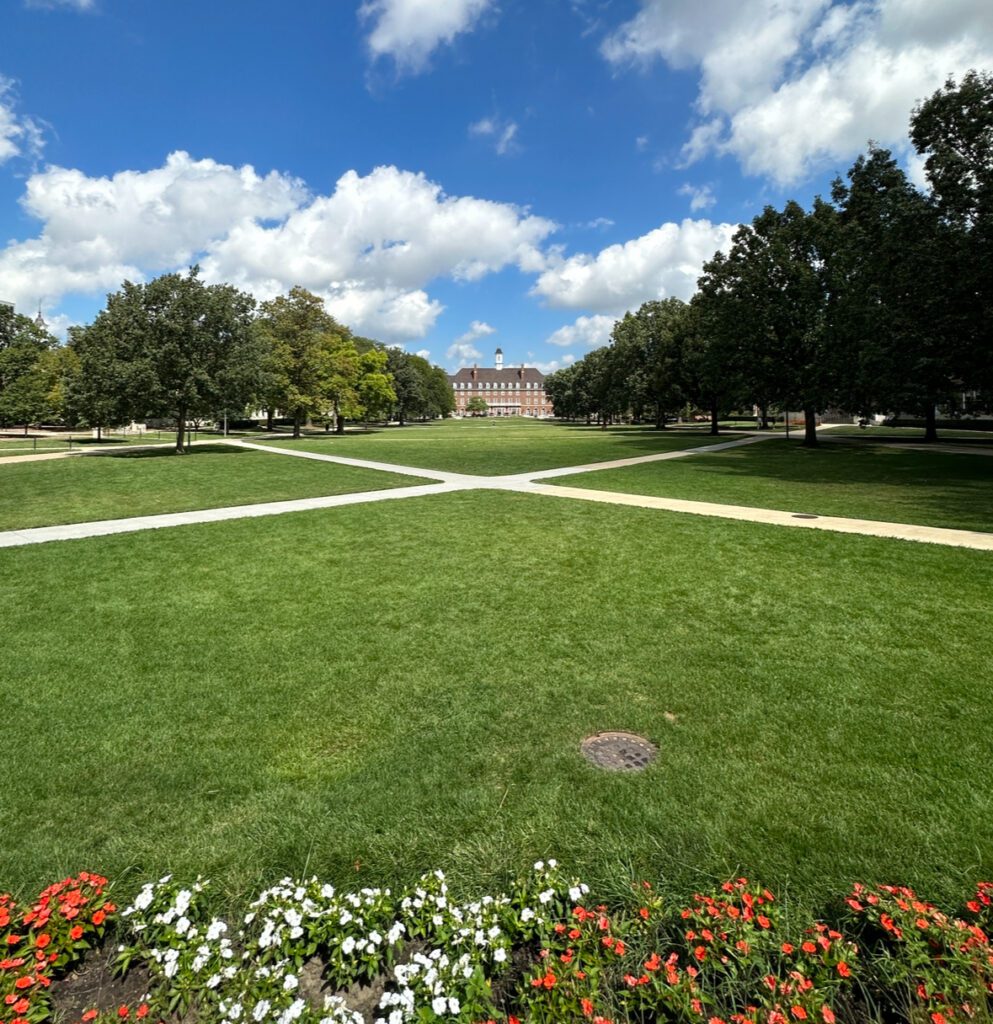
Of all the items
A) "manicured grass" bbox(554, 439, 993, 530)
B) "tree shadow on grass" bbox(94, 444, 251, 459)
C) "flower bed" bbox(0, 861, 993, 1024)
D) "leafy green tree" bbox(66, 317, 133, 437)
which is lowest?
"flower bed" bbox(0, 861, 993, 1024)

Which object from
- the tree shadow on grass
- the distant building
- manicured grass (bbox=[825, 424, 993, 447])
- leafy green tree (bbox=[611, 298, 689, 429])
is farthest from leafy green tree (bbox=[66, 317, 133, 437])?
the distant building

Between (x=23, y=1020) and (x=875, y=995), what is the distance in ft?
11.3

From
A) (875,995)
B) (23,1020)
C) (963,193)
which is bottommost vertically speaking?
(875,995)

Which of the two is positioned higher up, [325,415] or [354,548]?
[325,415]

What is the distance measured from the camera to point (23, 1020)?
7.20 feet

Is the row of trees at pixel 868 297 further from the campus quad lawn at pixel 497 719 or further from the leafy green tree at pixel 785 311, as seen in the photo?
the campus quad lawn at pixel 497 719

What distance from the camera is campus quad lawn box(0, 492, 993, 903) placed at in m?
3.15

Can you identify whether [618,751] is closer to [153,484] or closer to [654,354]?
[153,484]

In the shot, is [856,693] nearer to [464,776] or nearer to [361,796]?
[464,776]

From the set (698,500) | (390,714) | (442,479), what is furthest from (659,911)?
(442,479)

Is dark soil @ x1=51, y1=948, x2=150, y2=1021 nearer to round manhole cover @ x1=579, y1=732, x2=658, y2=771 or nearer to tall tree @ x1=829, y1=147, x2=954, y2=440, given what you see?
round manhole cover @ x1=579, y1=732, x2=658, y2=771

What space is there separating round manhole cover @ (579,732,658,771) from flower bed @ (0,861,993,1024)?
1.10 m

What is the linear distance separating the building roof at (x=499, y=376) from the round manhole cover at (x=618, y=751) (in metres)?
186

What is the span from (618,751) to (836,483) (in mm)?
16593
